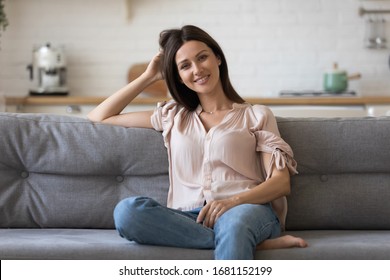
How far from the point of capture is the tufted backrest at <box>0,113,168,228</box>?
2.75 metres

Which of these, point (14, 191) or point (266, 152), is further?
point (14, 191)

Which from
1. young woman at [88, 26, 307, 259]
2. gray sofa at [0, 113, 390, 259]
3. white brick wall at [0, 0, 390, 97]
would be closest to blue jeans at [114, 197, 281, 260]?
young woman at [88, 26, 307, 259]

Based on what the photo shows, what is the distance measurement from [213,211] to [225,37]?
330 centimetres

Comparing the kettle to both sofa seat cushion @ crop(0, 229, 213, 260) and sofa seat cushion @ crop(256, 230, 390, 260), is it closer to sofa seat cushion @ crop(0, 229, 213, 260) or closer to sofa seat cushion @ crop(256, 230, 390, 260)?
sofa seat cushion @ crop(256, 230, 390, 260)

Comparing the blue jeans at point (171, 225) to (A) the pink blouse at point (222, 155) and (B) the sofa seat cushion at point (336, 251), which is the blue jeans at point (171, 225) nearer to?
(B) the sofa seat cushion at point (336, 251)

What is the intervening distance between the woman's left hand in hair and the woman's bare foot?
0.16 meters

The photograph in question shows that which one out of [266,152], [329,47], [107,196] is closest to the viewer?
[266,152]

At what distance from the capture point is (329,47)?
216 inches

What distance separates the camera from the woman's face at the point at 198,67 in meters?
2.68

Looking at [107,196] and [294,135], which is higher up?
[294,135]
